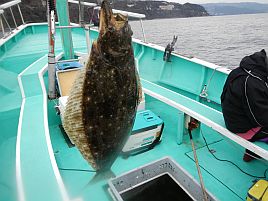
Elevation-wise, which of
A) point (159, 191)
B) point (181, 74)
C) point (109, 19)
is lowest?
point (159, 191)

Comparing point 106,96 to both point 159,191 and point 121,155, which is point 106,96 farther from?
point 121,155

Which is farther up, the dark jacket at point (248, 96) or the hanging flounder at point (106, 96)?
the hanging flounder at point (106, 96)

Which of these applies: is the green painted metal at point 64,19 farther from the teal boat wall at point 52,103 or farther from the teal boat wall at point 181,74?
the teal boat wall at point 181,74

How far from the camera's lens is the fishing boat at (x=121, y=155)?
1852 millimetres

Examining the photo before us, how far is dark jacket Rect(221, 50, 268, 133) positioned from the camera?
2545mm

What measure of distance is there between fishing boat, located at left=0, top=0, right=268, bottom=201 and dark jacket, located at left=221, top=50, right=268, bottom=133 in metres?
0.20

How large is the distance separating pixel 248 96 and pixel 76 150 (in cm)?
242

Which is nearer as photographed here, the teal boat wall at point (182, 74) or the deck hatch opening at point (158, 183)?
the deck hatch opening at point (158, 183)

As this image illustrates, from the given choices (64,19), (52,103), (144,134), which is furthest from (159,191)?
(64,19)

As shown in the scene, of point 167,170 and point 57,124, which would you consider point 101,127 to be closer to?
point 167,170

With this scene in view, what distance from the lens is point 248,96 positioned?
2.56 meters

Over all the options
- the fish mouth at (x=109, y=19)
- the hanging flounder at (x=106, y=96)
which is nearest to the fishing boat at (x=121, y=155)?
the hanging flounder at (x=106, y=96)

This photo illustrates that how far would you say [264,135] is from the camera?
2.60m

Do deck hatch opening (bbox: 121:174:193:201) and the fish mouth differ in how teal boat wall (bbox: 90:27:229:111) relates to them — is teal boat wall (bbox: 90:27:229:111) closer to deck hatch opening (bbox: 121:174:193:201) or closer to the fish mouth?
deck hatch opening (bbox: 121:174:193:201)
